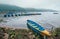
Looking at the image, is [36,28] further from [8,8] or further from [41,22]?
[8,8]

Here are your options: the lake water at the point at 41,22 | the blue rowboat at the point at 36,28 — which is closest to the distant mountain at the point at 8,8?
the lake water at the point at 41,22

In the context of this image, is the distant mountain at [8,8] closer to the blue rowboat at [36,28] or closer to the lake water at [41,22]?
the lake water at [41,22]

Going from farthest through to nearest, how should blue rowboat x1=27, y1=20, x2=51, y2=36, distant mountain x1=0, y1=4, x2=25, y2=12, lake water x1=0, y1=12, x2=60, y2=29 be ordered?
distant mountain x1=0, y1=4, x2=25, y2=12, lake water x1=0, y1=12, x2=60, y2=29, blue rowboat x1=27, y1=20, x2=51, y2=36

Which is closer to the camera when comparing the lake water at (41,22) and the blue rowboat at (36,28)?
the blue rowboat at (36,28)

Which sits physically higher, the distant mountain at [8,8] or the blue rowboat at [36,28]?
the distant mountain at [8,8]

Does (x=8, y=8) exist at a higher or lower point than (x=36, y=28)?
higher

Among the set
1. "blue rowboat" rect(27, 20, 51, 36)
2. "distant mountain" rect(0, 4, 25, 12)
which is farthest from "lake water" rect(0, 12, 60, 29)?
"distant mountain" rect(0, 4, 25, 12)

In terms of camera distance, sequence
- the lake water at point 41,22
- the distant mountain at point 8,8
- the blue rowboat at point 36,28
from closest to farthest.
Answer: the blue rowboat at point 36,28, the lake water at point 41,22, the distant mountain at point 8,8

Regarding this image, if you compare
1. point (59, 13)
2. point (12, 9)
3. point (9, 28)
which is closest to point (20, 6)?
point (12, 9)

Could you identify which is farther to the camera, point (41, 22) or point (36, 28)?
point (41, 22)

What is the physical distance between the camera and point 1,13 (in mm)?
4516

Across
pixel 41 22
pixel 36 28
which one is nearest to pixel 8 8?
pixel 41 22

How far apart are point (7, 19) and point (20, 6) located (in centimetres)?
47

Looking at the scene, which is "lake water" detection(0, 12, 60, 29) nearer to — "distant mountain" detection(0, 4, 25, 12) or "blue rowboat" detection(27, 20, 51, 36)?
"blue rowboat" detection(27, 20, 51, 36)
